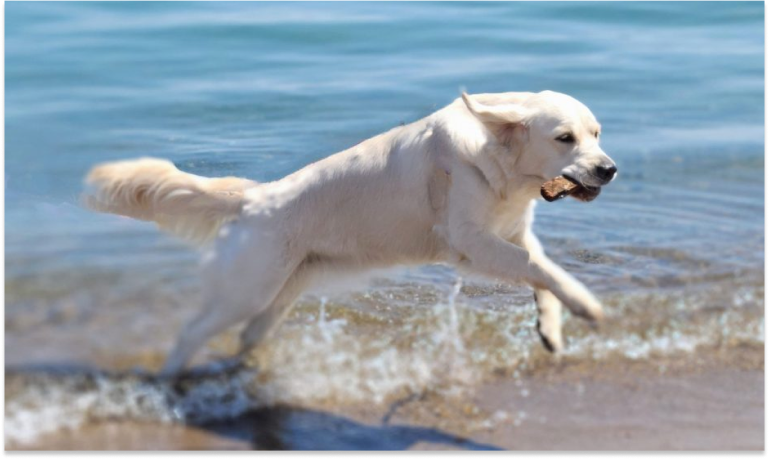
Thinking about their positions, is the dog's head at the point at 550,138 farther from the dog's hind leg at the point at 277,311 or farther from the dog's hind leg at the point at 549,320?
the dog's hind leg at the point at 277,311

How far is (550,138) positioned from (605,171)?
29cm

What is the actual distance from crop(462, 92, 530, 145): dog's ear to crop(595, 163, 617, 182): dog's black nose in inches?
16.5

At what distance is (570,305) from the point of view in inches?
173

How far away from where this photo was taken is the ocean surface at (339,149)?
5.04m

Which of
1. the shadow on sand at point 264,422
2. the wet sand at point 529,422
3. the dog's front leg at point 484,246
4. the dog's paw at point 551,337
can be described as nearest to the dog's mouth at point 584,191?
the dog's front leg at point 484,246

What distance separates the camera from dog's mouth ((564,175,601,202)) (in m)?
4.50

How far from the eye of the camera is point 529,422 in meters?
4.54

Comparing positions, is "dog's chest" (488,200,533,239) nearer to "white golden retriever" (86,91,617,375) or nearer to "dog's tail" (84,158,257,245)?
"white golden retriever" (86,91,617,375)

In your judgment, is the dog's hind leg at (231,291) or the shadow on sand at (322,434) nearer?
the shadow on sand at (322,434)

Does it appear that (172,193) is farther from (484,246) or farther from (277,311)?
(484,246)

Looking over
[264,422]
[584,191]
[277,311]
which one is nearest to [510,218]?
[584,191]

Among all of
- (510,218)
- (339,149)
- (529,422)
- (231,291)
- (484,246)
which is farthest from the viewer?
(339,149)

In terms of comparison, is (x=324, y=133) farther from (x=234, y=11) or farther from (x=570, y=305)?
(x=234, y=11)

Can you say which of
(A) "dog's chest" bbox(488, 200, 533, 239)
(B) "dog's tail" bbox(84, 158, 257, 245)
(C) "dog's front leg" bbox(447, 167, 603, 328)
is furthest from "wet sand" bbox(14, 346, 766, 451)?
(B) "dog's tail" bbox(84, 158, 257, 245)
